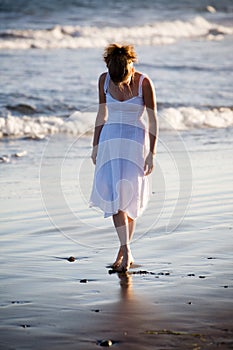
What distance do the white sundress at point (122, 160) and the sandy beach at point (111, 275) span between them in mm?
430

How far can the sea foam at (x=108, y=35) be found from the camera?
90.3 feet

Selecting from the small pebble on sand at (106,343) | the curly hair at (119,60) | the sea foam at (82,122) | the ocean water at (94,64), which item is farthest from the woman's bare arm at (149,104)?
the sea foam at (82,122)

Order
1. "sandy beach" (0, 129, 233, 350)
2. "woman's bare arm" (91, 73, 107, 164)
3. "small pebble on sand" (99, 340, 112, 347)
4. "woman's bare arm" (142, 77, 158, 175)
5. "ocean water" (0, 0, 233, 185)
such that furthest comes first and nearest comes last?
"ocean water" (0, 0, 233, 185), "woman's bare arm" (91, 73, 107, 164), "woman's bare arm" (142, 77, 158, 175), "sandy beach" (0, 129, 233, 350), "small pebble on sand" (99, 340, 112, 347)

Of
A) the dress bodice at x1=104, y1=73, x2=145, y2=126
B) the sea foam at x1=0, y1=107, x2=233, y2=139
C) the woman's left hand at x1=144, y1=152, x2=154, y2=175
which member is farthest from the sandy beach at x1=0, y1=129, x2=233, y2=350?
the sea foam at x1=0, y1=107, x2=233, y2=139

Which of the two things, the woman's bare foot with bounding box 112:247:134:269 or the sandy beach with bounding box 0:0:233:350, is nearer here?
the sandy beach with bounding box 0:0:233:350

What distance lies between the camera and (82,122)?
45.4 ft

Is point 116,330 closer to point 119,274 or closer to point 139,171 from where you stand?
point 119,274

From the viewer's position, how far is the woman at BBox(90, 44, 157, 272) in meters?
6.18

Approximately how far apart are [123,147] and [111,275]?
3.02ft

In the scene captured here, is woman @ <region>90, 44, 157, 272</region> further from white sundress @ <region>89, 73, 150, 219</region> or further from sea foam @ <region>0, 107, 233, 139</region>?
sea foam @ <region>0, 107, 233, 139</region>

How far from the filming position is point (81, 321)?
4781mm

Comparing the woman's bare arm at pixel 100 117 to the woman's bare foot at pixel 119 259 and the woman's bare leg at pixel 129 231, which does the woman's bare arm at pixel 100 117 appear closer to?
the woman's bare leg at pixel 129 231

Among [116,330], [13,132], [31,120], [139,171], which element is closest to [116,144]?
[139,171]

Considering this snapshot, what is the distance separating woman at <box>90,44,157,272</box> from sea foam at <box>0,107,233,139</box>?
22.2ft
